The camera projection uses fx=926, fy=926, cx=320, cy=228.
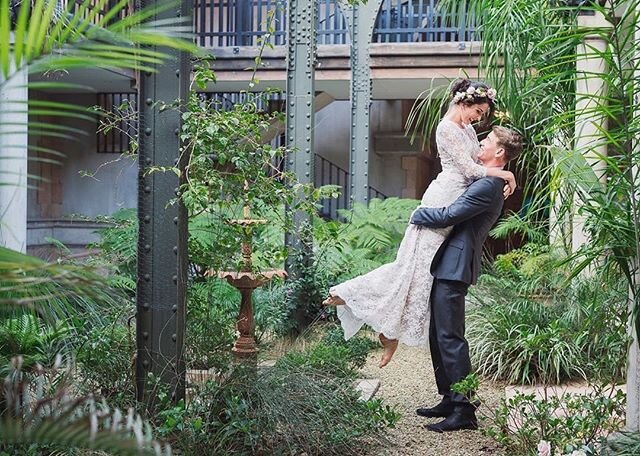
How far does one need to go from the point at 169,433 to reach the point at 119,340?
928 mm

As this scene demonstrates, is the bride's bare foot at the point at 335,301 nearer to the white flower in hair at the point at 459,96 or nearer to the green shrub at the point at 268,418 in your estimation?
the green shrub at the point at 268,418

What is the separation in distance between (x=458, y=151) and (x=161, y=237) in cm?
169

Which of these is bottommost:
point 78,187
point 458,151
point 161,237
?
point 161,237

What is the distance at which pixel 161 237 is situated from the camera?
13.0 feet

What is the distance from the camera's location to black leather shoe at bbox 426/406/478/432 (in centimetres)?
467

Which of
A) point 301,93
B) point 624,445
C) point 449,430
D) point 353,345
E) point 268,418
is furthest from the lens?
point 301,93

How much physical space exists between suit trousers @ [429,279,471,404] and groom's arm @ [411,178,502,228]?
→ 33 centimetres

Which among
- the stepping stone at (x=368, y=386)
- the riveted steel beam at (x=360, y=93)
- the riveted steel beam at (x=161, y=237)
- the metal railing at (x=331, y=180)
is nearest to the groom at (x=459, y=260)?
the stepping stone at (x=368, y=386)

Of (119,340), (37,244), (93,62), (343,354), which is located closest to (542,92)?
(343,354)

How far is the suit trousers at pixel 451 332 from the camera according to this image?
4773mm

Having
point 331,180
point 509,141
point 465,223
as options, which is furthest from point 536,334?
point 331,180

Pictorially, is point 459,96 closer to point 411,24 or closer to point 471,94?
point 471,94

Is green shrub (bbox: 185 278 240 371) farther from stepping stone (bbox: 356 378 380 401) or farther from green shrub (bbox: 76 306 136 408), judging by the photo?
stepping stone (bbox: 356 378 380 401)

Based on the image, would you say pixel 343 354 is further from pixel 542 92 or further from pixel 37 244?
pixel 37 244
